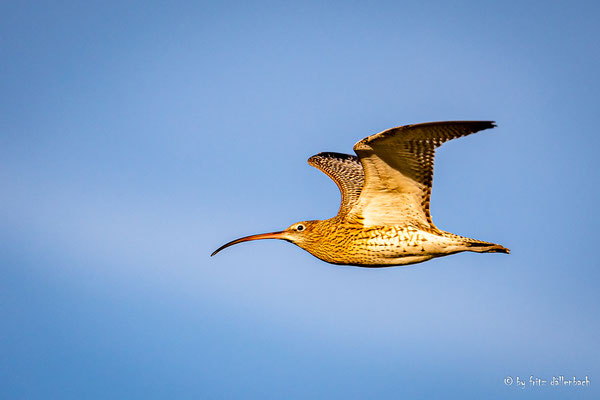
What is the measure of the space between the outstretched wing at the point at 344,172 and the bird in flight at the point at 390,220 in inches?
31.6

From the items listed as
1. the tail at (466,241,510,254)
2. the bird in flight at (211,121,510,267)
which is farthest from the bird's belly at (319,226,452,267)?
the tail at (466,241,510,254)

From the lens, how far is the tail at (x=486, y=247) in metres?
13.2

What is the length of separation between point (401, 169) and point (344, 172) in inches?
186

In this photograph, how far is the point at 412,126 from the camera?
1180 centimetres

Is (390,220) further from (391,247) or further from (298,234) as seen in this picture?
(298,234)

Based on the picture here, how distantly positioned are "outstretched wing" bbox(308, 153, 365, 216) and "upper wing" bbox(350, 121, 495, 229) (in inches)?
47.1

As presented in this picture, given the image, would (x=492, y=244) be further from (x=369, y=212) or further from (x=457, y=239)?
(x=369, y=212)

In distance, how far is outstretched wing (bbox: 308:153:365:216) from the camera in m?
16.1

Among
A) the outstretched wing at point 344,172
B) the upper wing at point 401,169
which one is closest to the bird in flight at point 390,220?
the upper wing at point 401,169

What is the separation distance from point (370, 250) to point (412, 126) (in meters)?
3.21

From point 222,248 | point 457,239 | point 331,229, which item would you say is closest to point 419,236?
point 457,239

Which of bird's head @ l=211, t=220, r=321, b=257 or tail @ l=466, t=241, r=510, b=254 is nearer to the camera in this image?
tail @ l=466, t=241, r=510, b=254

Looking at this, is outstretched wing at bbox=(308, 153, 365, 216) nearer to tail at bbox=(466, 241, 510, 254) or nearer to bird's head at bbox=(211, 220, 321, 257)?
bird's head at bbox=(211, 220, 321, 257)

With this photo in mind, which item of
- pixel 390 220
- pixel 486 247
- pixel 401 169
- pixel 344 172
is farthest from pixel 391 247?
pixel 344 172
